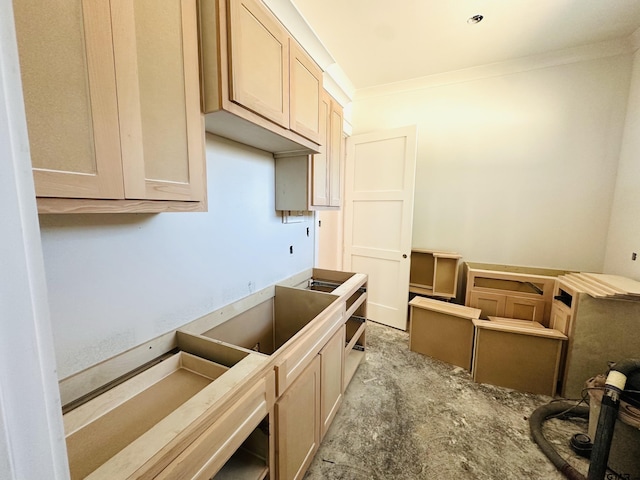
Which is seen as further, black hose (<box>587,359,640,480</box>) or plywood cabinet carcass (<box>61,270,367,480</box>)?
black hose (<box>587,359,640,480</box>)

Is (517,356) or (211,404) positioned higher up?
(211,404)

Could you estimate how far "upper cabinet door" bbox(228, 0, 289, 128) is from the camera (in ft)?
3.25

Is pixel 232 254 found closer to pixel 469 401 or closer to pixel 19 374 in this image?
pixel 19 374

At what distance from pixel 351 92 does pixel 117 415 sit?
3638 millimetres

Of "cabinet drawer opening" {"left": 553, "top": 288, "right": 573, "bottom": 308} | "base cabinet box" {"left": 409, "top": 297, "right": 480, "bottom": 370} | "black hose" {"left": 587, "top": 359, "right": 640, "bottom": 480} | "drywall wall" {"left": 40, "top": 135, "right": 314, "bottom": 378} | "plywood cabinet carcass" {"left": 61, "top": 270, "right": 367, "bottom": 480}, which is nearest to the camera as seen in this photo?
"plywood cabinet carcass" {"left": 61, "top": 270, "right": 367, "bottom": 480}

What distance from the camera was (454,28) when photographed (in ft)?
6.98

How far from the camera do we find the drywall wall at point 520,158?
2.43 m

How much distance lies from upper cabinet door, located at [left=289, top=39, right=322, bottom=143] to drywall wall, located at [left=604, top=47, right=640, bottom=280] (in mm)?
2757

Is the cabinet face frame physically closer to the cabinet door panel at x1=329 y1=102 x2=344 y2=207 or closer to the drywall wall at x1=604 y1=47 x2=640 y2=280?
the cabinet door panel at x1=329 y1=102 x2=344 y2=207

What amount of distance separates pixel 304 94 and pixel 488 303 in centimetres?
264

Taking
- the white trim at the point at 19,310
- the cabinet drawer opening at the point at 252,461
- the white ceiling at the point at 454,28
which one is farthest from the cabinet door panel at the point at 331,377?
the white ceiling at the point at 454,28

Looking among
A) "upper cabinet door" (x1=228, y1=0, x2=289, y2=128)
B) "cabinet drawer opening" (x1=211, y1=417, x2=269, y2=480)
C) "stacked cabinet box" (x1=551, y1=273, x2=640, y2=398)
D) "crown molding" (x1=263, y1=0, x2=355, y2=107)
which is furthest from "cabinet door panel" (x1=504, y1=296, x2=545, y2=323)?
"crown molding" (x1=263, y1=0, x2=355, y2=107)

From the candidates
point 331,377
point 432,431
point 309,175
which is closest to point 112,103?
point 309,175

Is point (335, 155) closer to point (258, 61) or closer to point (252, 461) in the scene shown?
point (258, 61)
